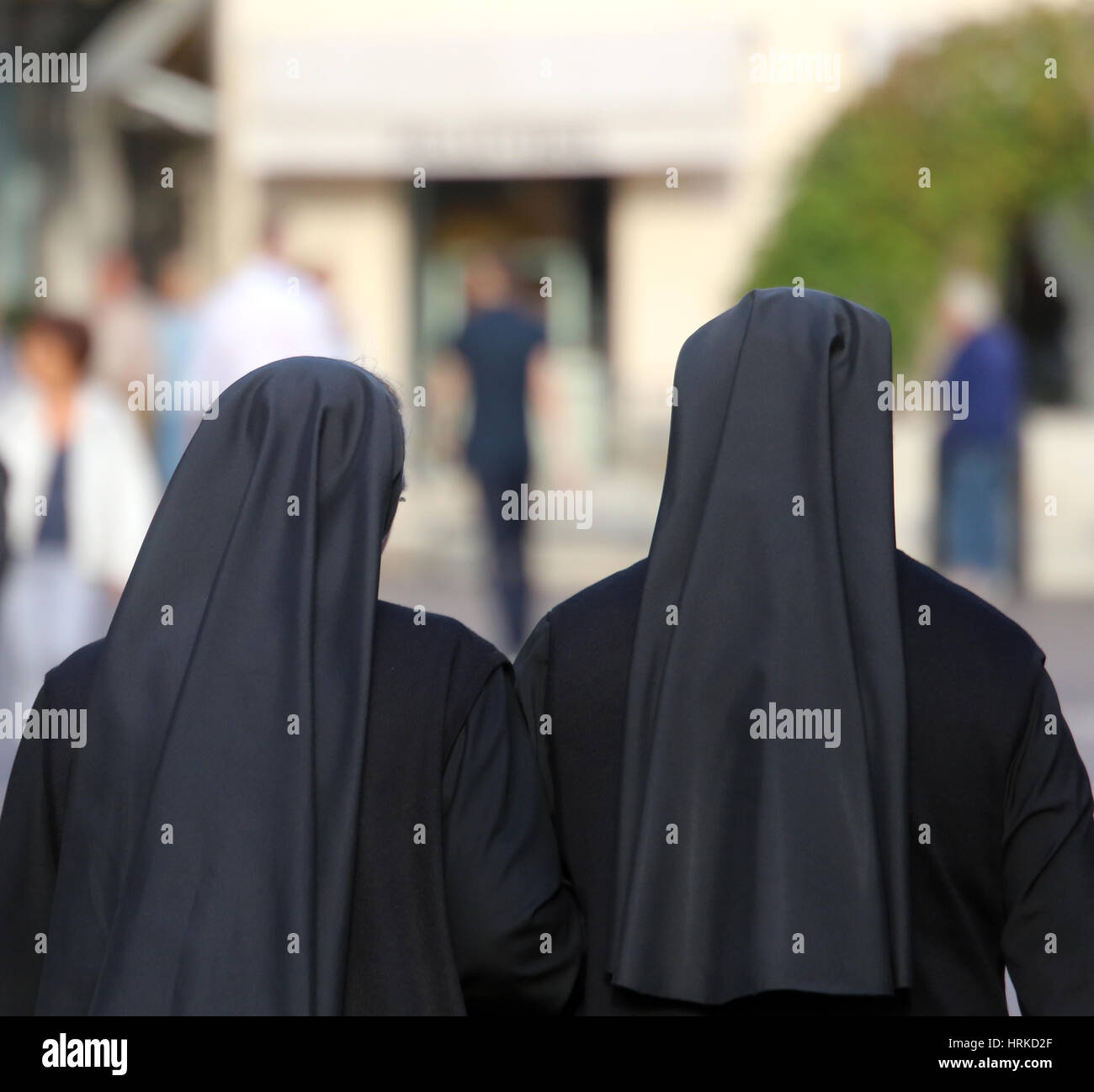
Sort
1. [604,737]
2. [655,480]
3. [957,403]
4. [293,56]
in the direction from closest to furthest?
1. [604,737]
2. [957,403]
3. [655,480]
4. [293,56]

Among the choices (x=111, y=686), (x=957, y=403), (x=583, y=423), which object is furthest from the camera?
(x=583, y=423)

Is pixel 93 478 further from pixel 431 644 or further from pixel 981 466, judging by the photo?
pixel 981 466

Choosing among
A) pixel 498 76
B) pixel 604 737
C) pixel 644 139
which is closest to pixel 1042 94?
pixel 644 139

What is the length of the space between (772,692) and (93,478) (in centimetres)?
494

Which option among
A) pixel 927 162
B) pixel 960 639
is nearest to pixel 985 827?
pixel 960 639

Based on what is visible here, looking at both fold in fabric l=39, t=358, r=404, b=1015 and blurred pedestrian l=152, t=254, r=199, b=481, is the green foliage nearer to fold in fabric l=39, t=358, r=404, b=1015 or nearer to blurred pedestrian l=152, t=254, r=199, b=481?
blurred pedestrian l=152, t=254, r=199, b=481

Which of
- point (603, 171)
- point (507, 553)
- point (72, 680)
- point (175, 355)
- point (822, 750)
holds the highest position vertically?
point (603, 171)

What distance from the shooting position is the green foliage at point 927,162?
699 inches

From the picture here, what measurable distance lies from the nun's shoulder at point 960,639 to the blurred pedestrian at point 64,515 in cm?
475

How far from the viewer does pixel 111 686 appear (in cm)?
254

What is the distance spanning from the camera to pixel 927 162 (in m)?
18.0

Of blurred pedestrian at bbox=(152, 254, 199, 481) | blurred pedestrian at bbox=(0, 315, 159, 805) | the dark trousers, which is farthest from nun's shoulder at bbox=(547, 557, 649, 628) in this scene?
blurred pedestrian at bbox=(152, 254, 199, 481)

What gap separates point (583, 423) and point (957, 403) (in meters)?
6.48

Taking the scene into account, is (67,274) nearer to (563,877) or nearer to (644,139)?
(644,139)
